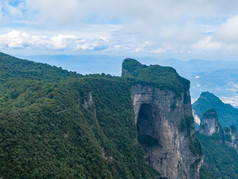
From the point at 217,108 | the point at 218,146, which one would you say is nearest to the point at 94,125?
the point at 218,146

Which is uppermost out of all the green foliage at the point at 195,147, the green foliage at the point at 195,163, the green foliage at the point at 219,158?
the green foliage at the point at 195,147

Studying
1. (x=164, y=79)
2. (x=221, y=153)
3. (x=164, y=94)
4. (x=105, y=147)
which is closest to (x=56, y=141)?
(x=105, y=147)

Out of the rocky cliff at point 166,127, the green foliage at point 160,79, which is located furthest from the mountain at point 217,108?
the rocky cliff at point 166,127

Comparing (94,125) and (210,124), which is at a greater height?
(94,125)

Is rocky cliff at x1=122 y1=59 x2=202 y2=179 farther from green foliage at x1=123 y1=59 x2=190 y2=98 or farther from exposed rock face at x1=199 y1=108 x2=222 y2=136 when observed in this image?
exposed rock face at x1=199 y1=108 x2=222 y2=136

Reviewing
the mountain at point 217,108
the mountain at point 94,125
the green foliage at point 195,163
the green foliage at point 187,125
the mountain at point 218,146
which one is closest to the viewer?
the mountain at point 94,125

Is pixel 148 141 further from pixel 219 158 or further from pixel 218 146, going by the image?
pixel 218 146

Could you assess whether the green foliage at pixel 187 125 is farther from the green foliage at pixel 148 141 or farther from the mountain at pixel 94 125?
the green foliage at pixel 148 141
